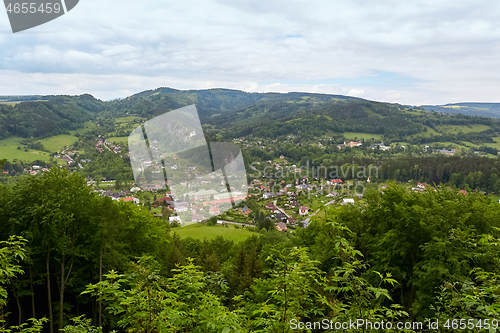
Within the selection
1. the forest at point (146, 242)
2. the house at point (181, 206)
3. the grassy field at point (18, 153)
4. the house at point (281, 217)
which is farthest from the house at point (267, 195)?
the grassy field at point (18, 153)

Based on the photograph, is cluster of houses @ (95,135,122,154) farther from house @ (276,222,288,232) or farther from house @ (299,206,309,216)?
house @ (276,222,288,232)

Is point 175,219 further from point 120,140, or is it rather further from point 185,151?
point 120,140

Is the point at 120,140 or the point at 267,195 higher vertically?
the point at 120,140

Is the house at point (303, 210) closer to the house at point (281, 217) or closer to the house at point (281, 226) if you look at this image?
the house at point (281, 217)

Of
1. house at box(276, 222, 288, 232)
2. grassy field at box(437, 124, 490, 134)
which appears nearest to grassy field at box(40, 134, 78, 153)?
house at box(276, 222, 288, 232)

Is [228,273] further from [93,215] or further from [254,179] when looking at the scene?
[254,179]

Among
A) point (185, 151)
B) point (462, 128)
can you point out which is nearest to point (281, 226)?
point (185, 151)
